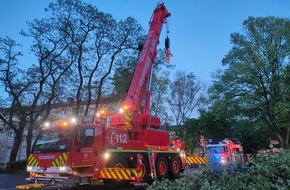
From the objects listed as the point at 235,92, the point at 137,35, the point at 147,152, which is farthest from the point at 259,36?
the point at 147,152

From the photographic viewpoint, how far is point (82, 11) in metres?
26.0

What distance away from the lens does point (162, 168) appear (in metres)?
13.1

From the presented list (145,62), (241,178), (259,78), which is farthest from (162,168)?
(259,78)

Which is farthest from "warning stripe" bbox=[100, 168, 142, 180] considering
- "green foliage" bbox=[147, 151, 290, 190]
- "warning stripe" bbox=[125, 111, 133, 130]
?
"green foliage" bbox=[147, 151, 290, 190]

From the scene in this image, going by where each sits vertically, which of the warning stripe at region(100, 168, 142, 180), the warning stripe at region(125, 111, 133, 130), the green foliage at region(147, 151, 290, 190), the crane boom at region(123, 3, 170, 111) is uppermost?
the crane boom at region(123, 3, 170, 111)

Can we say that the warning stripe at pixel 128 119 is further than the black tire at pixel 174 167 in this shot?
No

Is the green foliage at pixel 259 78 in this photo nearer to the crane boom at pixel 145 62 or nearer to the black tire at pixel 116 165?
the crane boom at pixel 145 62

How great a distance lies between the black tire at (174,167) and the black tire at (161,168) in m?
0.46

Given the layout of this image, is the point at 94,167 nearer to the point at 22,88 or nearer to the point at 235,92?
the point at 22,88

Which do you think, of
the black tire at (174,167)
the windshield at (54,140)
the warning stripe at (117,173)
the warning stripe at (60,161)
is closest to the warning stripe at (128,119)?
the warning stripe at (117,173)

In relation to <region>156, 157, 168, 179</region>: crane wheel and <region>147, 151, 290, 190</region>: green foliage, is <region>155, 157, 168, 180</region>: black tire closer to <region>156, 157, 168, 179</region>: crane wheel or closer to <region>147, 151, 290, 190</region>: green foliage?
<region>156, 157, 168, 179</region>: crane wheel

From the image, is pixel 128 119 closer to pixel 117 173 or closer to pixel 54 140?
pixel 117 173

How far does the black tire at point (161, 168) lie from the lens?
12.6 meters

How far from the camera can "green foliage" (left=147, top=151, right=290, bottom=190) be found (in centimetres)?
319
